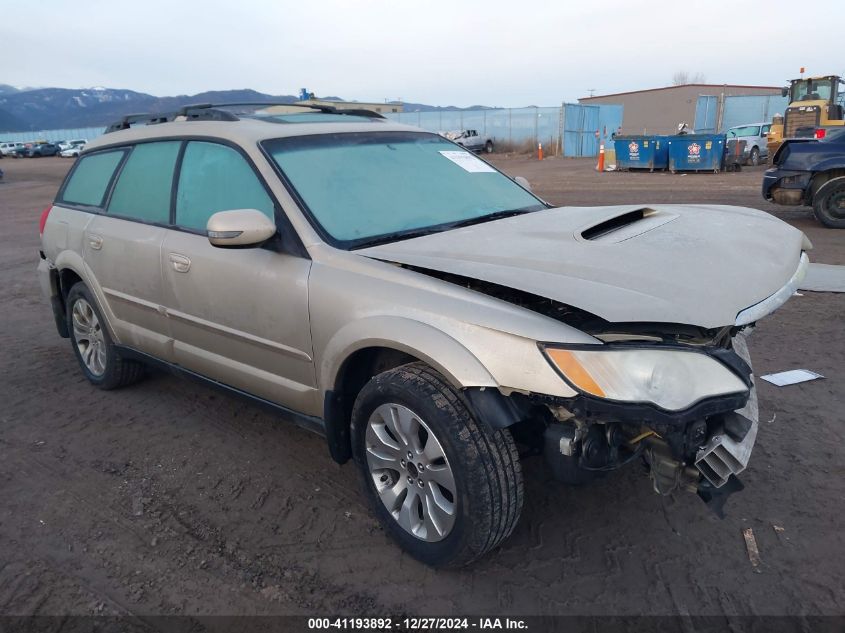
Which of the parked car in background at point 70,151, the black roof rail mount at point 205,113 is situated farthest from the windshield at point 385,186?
the parked car in background at point 70,151

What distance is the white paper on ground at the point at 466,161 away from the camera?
3848mm

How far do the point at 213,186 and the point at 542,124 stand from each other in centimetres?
3659

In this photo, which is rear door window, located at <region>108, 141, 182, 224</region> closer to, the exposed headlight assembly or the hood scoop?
the hood scoop

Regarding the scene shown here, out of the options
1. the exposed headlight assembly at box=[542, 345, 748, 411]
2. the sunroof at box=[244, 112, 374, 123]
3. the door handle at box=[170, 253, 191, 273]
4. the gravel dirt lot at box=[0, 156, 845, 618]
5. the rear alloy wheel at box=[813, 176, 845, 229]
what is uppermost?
the sunroof at box=[244, 112, 374, 123]

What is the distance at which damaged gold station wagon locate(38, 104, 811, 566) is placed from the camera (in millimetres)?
2230

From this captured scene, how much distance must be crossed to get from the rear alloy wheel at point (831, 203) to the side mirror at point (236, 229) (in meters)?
9.75

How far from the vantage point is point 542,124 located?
3766 centimetres

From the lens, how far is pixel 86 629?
2414 mm

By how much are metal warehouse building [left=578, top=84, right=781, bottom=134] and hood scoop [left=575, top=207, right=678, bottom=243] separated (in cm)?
4216

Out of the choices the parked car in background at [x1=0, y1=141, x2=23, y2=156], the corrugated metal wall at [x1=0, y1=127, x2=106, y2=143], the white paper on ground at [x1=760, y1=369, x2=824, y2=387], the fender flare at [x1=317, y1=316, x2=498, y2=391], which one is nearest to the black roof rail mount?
the fender flare at [x1=317, y1=316, x2=498, y2=391]

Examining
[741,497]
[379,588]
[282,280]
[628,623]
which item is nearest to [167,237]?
[282,280]

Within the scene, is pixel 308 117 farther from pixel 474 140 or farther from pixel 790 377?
pixel 474 140

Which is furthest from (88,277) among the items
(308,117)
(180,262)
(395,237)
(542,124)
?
(542,124)

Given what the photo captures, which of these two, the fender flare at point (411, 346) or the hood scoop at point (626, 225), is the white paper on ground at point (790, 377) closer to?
the hood scoop at point (626, 225)
